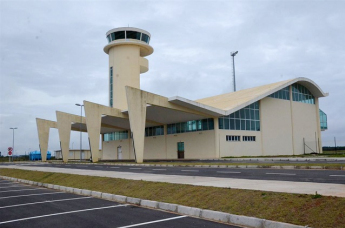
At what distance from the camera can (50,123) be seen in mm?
58469

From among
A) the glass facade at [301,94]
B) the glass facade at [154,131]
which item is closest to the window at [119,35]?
the glass facade at [154,131]

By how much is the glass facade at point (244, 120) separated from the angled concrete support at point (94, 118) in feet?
45.4

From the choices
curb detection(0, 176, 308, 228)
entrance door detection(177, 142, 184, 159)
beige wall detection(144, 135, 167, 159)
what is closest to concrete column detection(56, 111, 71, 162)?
beige wall detection(144, 135, 167, 159)

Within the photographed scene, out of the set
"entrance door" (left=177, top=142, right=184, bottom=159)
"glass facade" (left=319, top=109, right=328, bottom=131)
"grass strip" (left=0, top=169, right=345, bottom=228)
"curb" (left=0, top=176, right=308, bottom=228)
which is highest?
"glass facade" (left=319, top=109, right=328, bottom=131)

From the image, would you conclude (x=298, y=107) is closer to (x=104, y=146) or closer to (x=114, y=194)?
(x=104, y=146)

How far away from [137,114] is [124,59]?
68.1ft

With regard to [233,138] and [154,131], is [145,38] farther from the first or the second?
[233,138]

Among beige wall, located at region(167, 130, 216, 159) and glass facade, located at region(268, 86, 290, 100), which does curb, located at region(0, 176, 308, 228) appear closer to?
beige wall, located at region(167, 130, 216, 159)

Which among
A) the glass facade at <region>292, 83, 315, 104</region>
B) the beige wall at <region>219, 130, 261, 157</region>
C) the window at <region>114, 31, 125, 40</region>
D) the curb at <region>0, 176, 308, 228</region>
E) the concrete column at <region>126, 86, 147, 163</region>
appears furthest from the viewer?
the window at <region>114, 31, 125, 40</region>

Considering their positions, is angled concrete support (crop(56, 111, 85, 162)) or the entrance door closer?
the entrance door

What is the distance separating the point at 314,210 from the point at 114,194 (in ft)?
23.7

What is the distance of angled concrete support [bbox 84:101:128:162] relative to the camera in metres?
40.6

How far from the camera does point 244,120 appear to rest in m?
43.8

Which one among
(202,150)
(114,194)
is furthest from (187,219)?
(202,150)
